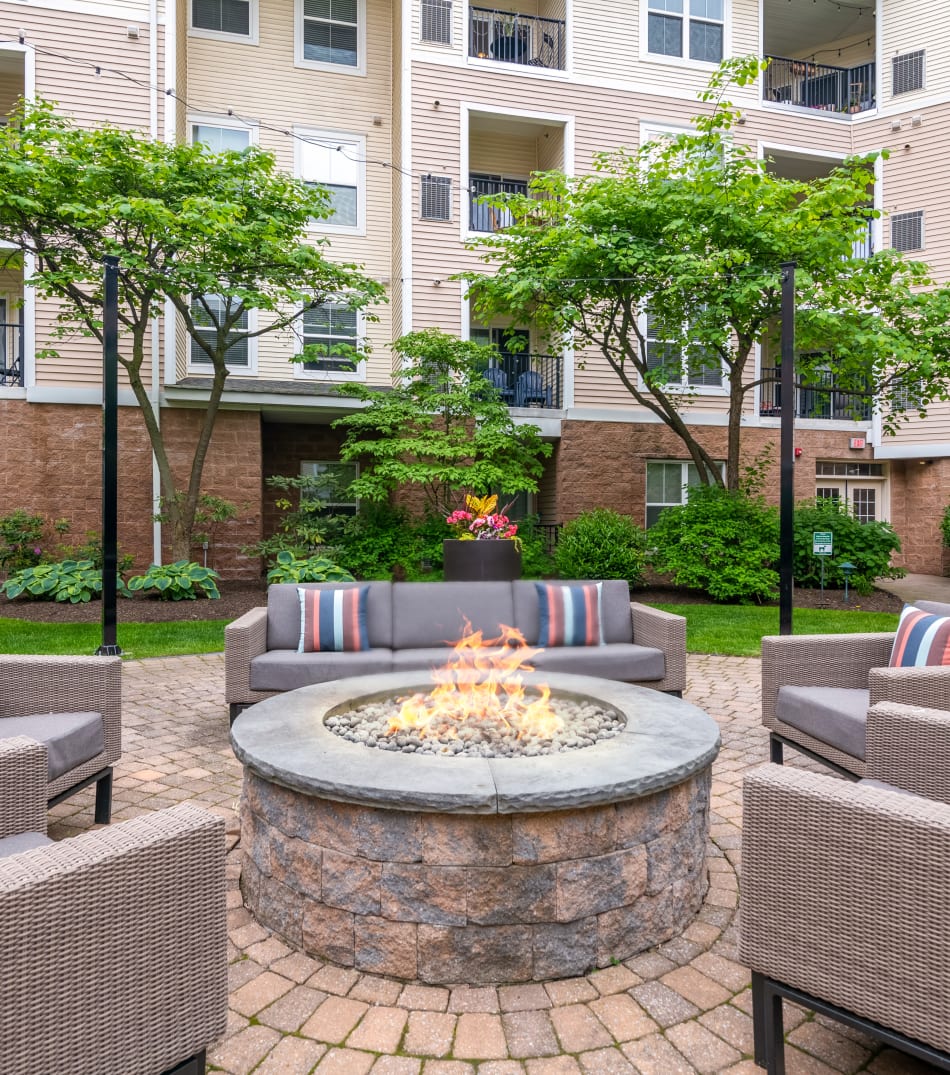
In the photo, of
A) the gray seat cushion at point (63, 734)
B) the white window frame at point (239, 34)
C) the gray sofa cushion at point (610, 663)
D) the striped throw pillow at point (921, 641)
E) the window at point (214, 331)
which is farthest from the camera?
the white window frame at point (239, 34)

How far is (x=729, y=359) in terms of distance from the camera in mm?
10836

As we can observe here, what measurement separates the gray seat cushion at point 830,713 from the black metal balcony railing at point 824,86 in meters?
15.1

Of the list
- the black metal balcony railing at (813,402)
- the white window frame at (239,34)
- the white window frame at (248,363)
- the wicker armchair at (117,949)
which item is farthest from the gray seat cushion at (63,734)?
the black metal balcony railing at (813,402)

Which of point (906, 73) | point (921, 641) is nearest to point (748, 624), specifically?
point (921, 641)

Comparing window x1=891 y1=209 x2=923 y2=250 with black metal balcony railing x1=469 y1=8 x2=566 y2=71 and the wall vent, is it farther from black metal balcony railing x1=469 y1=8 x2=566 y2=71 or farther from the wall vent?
the wall vent

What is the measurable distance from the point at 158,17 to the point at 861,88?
43.3 ft

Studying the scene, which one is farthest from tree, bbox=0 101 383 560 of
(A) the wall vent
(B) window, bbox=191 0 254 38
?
(B) window, bbox=191 0 254 38

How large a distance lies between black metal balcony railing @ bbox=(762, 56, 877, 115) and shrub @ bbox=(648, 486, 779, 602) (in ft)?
30.8

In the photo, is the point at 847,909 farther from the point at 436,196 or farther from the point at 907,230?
the point at 907,230

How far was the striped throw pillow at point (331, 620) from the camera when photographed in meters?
4.74

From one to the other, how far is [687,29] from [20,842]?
15963 millimetres

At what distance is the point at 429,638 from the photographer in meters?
4.97

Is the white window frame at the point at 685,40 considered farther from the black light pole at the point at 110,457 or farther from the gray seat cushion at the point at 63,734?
the gray seat cushion at the point at 63,734

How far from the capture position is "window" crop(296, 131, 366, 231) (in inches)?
502
